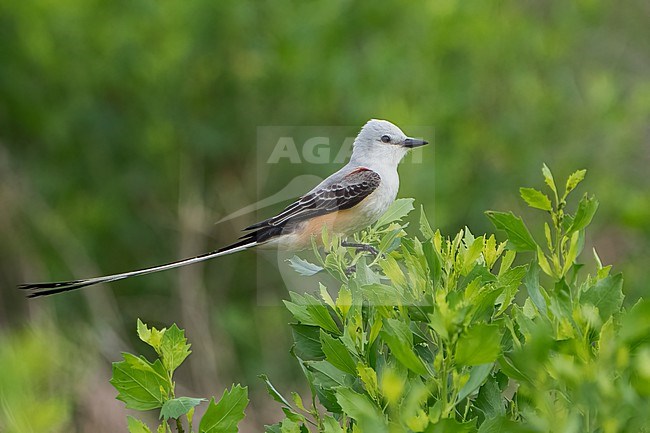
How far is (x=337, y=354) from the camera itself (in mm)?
2418

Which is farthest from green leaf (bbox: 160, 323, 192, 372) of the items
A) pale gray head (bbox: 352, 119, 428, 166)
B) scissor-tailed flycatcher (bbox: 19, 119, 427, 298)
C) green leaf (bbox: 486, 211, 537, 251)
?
pale gray head (bbox: 352, 119, 428, 166)

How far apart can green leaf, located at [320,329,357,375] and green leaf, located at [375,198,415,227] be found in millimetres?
1134

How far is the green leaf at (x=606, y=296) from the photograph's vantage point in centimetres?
232

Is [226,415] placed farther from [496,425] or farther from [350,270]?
Answer: [350,270]

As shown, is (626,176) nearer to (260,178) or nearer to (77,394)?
(260,178)

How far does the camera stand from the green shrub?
201 cm

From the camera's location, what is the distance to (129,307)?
33.2 ft

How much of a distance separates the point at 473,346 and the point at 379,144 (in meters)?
2.76

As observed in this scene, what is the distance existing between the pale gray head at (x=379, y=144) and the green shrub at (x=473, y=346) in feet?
6.30

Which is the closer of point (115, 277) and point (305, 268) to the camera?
point (305, 268)

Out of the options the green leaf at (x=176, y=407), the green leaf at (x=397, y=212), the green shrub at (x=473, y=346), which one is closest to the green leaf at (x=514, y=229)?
the green shrub at (x=473, y=346)

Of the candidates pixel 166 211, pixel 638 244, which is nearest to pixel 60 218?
pixel 166 211

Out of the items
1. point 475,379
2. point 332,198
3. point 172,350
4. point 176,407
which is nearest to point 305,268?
point 172,350

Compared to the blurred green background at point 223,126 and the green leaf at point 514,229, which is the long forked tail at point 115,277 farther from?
the blurred green background at point 223,126
